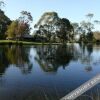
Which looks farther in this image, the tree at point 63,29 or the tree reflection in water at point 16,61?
the tree at point 63,29

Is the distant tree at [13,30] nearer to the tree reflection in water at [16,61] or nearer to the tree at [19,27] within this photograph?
the tree at [19,27]

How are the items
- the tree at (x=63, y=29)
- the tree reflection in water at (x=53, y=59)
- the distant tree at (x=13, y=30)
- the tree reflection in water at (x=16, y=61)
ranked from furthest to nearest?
the tree at (x=63, y=29) → the distant tree at (x=13, y=30) → the tree reflection in water at (x=53, y=59) → the tree reflection in water at (x=16, y=61)

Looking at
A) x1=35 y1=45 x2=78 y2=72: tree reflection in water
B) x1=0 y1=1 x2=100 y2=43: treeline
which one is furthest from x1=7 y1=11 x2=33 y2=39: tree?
x1=35 y1=45 x2=78 y2=72: tree reflection in water

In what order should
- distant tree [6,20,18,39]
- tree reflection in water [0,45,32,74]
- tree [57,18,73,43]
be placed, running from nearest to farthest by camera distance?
tree reflection in water [0,45,32,74], distant tree [6,20,18,39], tree [57,18,73,43]

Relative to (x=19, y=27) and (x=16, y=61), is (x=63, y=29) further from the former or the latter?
(x=16, y=61)

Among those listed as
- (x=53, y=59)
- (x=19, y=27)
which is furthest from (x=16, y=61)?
(x=19, y=27)

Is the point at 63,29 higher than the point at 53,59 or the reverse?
higher

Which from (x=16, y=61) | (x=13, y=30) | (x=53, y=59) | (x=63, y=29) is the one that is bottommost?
(x=53, y=59)

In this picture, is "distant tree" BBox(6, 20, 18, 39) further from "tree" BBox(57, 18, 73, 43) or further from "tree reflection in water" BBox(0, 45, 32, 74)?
"tree reflection in water" BBox(0, 45, 32, 74)

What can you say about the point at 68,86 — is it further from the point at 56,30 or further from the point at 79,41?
the point at 79,41

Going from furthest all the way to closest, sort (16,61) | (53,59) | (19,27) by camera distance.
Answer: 1. (19,27)
2. (53,59)
3. (16,61)

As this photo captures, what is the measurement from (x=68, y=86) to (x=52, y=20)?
320ft

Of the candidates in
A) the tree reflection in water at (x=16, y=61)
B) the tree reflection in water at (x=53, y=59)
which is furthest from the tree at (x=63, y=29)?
the tree reflection in water at (x=16, y=61)

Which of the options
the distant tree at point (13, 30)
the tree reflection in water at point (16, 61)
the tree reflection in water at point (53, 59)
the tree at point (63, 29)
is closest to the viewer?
the tree reflection in water at point (16, 61)
